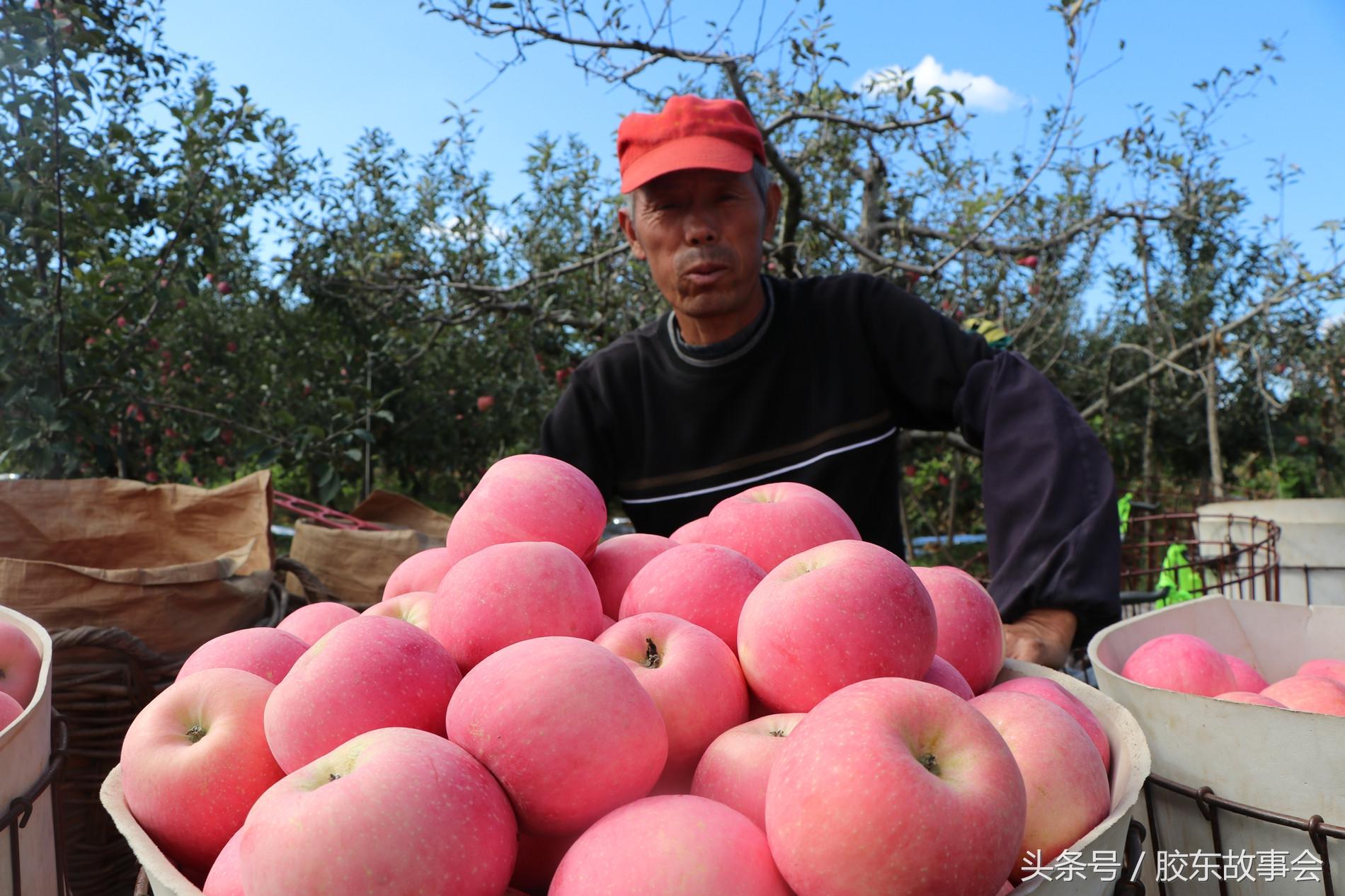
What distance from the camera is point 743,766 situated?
27.7 inches

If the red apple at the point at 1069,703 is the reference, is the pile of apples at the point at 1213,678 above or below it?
below

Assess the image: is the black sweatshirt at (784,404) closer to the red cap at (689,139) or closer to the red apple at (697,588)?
the red cap at (689,139)

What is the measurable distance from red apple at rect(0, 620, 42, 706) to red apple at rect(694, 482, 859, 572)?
1001mm

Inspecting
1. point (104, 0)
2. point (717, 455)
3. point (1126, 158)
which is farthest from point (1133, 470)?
point (104, 0)

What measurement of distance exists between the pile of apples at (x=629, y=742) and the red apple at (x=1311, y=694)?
1.61ft

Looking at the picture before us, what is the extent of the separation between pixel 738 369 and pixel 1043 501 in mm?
997

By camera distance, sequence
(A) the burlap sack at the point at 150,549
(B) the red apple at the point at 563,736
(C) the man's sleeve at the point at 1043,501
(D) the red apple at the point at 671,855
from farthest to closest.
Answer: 1. (A) the burlap sack at the point at 150,549
2. (C) the man's sleeve at the point at 1043,501
3. (B) the red apple at the point at 563,736
4. (D) the red apple at the point at 671,855

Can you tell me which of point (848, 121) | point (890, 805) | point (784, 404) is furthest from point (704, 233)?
point (890, 805)

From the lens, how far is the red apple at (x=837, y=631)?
77 centimetres

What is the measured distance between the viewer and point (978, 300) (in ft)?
16.3

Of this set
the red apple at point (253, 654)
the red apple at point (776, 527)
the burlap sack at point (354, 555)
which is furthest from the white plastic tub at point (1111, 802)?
the burlap sack at point (354, 555)

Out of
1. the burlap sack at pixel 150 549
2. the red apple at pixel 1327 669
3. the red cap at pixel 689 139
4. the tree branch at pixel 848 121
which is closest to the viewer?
the red apple at pixel 1327 669

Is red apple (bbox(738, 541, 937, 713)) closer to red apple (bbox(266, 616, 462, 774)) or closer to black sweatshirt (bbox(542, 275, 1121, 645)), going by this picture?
red apple (bbox(266, 616, 462, 774))

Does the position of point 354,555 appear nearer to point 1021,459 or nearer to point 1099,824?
point 1021,459
